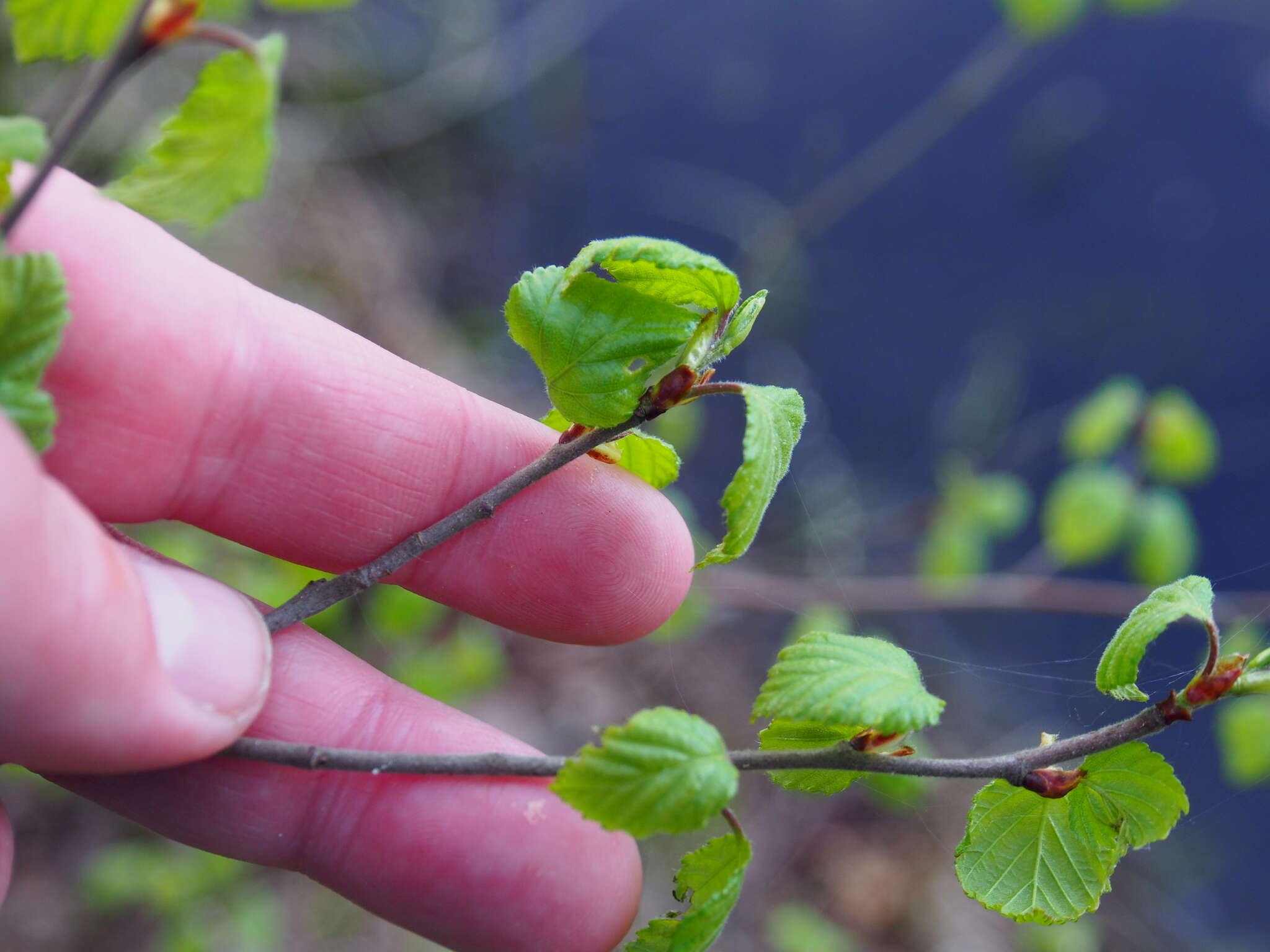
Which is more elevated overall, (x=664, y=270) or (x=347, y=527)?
(x=664, y=270)

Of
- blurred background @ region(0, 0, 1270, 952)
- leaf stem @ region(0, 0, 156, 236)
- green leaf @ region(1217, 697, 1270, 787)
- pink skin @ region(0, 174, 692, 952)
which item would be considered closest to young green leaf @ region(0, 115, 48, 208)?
leaf stem @ region(0, 0, 156, 236)

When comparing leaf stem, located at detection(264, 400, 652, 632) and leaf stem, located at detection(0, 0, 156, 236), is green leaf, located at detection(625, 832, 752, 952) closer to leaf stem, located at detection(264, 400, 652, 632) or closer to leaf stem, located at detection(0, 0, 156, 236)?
leaf stem, located at detection(264, 400, 652, 632)

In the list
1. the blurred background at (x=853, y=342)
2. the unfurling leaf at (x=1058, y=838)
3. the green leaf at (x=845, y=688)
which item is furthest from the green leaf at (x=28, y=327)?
the blurred background at (x=853, y=342)

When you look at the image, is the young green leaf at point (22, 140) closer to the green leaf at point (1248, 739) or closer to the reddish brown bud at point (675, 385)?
the reddish brown bud at point (675, 385)

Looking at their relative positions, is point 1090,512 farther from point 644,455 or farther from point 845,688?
point 845,688

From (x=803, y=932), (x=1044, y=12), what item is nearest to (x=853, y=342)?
(x=1044, y=12)

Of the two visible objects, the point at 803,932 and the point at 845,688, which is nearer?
the point at 845,688
